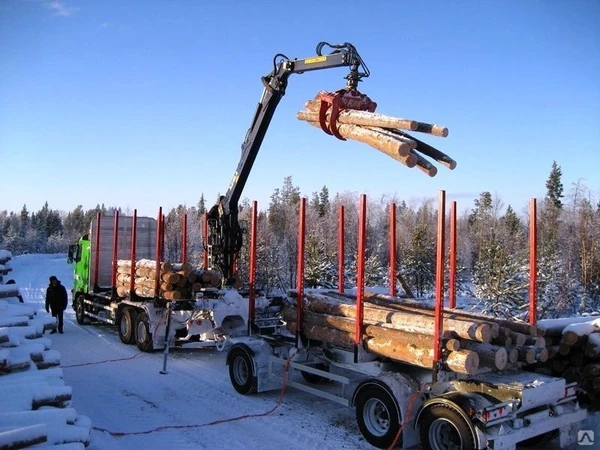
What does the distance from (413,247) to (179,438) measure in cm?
3242

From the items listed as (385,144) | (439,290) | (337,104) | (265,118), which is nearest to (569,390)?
(439,290)

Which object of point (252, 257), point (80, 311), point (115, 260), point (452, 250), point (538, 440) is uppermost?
point (452, 250)

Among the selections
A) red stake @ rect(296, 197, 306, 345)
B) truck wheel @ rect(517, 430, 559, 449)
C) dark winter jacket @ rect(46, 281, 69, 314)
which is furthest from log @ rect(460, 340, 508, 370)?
dark winter jacket @ rect(46, 281, 69, 314)

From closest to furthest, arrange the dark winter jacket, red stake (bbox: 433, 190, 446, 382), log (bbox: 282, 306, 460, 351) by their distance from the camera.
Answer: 1. red stake (bbox: 433, 190, 446, 382)
2. log (bbox: 282, 306, 460, 351)
3. the dark winter jacket

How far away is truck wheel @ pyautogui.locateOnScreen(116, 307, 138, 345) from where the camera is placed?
13.5 metres

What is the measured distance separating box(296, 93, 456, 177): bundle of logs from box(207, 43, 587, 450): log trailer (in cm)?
43

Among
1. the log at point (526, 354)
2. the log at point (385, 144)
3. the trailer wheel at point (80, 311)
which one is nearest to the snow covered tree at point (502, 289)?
the trailer wheel at point (80, 311)

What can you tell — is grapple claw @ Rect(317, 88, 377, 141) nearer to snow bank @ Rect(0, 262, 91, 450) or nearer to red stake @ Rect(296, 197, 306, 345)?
red stake @ Rect(296, 197, 306, 345)

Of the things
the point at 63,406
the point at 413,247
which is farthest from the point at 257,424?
the point at 413,247

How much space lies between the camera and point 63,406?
5262mm

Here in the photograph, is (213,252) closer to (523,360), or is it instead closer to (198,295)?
(198,295)

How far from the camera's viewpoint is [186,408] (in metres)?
8.52

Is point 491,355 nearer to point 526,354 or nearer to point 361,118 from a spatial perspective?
point 526,354

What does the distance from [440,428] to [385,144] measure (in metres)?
3.47
